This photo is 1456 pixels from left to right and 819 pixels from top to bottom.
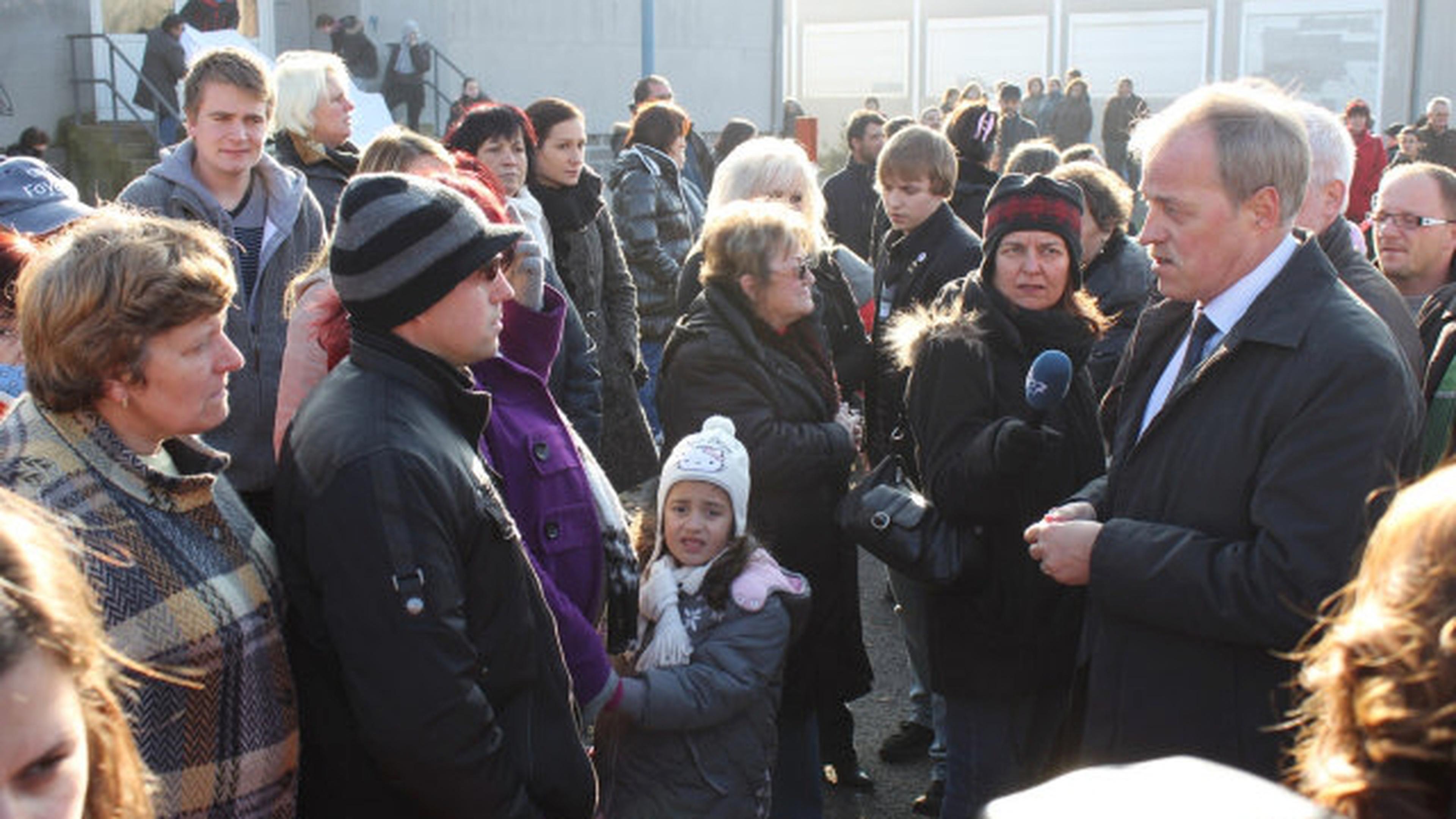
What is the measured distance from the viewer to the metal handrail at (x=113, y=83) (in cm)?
1318

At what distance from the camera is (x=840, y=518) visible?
3.89 m

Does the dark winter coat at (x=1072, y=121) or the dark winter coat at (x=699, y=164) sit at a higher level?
the dark winter coat at (x=1072, y=121)

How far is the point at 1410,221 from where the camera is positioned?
4.53 metres

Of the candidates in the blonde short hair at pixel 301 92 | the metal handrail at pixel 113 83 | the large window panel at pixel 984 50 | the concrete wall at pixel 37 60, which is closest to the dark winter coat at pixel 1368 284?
the blonde short hair at pixel 301 92

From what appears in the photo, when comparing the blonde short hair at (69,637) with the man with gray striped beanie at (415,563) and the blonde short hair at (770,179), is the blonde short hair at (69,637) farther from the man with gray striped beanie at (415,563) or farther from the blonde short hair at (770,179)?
the blonde short hair at (770,179)

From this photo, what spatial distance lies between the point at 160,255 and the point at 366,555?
62 centimetres

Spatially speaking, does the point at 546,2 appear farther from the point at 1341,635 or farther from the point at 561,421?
the point at 1341,635

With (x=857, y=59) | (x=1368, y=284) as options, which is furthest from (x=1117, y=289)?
(x=857, y=59)

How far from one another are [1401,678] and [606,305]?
4894 millimetres

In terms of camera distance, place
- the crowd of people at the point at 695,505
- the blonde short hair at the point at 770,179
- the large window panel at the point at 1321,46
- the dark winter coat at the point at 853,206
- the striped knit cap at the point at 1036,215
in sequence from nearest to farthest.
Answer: the crowd of people at the point at 695,505, the striped knit cap at the point at 1036,215, the blonde short hair at the point at 770,179, the dark winter coat at the point at 853,206, the large window panel at the point at 1321,46

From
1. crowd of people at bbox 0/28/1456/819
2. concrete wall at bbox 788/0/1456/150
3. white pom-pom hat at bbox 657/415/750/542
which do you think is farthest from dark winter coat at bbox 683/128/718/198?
concrete wall at bbox 788/0/1456/150

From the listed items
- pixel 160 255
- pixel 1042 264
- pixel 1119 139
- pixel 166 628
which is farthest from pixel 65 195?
pixel 1119 139

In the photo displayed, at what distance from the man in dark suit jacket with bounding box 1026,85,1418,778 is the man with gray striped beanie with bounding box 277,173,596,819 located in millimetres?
1089

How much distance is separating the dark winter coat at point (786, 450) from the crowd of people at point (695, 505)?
0.01 metres
